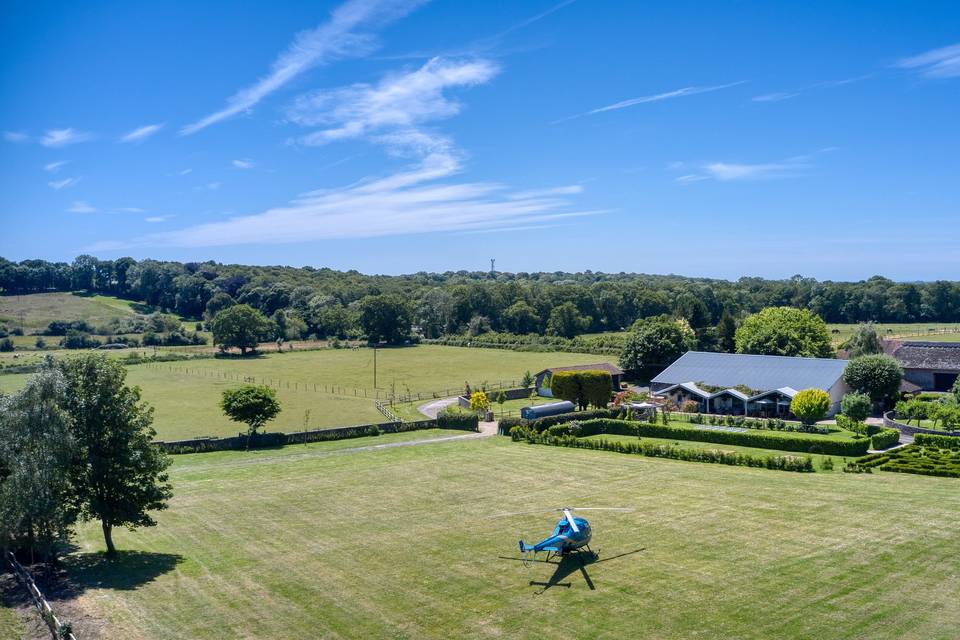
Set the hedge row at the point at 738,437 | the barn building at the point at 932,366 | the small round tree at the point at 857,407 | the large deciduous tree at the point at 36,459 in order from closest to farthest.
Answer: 1. the large deciduous tree at the point at 36,459
2. the hedge row at the point at 738,437
3. the small round tree at the point at 857,407
4. the barn building at the point at 932,366

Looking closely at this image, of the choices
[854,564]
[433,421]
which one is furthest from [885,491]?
[433,421]

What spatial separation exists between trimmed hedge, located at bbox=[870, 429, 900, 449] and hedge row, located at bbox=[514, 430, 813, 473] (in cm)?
463

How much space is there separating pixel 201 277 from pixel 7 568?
128 m

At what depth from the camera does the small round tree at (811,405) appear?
153ft

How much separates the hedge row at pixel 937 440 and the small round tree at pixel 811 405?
6025mm

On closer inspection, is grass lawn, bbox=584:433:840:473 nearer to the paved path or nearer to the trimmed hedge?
the trimmed hedge

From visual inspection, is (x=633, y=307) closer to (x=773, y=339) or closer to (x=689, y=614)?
(x=773, y=339)

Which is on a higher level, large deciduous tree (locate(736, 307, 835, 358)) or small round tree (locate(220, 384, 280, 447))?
large deciduous tree (locate(736, 307, 835, 358))

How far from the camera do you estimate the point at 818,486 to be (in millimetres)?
32594

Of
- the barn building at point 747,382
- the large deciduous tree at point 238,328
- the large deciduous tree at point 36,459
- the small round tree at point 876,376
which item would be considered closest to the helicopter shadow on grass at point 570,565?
the large deciduous tree at point 36,459

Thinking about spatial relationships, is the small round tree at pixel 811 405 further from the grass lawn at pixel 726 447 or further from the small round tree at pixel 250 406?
the small round tree at pixel 250 406

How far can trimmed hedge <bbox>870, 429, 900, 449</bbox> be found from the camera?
40.0 metres

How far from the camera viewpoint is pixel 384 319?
368 feet

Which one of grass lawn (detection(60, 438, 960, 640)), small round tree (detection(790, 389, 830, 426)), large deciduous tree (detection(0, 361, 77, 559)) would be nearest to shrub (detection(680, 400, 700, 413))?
small round tree (detection(790, 389, 830, 426))
